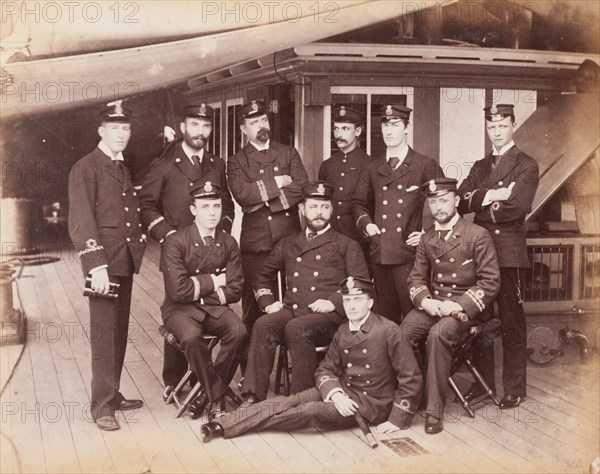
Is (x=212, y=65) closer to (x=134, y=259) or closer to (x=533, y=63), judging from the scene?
(x=134, y=259)

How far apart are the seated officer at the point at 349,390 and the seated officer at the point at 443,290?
0.10 metres

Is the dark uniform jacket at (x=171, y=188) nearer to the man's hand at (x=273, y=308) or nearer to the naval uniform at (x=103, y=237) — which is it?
the naval uniform at (x=103, y=237)

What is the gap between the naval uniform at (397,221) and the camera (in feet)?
16.4

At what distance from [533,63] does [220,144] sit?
10.7ft

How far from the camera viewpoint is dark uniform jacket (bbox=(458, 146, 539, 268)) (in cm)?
479

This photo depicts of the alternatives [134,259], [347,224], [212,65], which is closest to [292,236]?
[347,224]

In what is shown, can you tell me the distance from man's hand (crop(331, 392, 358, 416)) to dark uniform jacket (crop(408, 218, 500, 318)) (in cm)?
80

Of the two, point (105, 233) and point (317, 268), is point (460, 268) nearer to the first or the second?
point (317, 268)

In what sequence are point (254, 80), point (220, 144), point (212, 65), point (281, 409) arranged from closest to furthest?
1. point (281, 409)
2. point (212, 65)
3. point (254, 80)
4. point (220, 144)

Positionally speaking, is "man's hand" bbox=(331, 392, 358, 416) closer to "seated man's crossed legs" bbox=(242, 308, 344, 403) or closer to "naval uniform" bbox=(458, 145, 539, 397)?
"seated man's crossed legs" bbox=(242, 308, 344, 403)

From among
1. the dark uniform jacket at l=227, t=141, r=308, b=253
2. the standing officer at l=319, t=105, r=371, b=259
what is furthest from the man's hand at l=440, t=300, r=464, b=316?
the dark uniform jacket at l=227, t=141, r=308, b=253

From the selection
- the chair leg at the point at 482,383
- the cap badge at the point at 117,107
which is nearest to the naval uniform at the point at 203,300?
the cap badge at the point at 117,107

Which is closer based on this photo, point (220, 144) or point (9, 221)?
point (9, 221)

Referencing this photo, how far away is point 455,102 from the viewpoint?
6.17 metres
